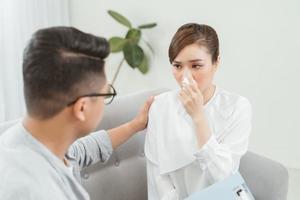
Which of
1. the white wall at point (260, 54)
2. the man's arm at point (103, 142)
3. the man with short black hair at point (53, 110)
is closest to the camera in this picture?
the man with short black hair at point (53, 110)

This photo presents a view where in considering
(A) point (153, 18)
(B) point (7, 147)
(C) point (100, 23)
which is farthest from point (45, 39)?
(C) point (100, 23)

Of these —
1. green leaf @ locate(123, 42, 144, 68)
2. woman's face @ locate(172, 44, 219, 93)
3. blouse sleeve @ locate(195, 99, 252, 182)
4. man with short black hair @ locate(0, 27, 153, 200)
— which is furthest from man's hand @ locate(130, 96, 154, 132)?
green leaf @ locate(123, 42, 144, 68)

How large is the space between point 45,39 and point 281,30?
2.01 meters

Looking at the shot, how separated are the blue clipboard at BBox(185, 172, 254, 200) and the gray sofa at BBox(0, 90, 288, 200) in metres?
0.22

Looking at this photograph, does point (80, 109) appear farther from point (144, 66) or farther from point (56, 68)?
point (144, 66)

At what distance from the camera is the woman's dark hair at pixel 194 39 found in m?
1.60

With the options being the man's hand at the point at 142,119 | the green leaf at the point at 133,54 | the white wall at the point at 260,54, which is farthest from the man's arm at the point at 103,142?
the green leaf at the point at 133,54

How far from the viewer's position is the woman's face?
62.7 inches

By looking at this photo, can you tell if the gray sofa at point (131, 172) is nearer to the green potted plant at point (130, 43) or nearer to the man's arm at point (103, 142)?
the man's arm at point (103, 142)

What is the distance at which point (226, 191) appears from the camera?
1.46 m

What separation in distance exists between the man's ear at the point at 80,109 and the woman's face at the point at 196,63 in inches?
23.8

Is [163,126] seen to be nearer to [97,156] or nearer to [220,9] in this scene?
[97,156]

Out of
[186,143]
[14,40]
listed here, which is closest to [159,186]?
[186,143]

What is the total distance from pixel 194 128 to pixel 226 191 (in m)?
0.26
